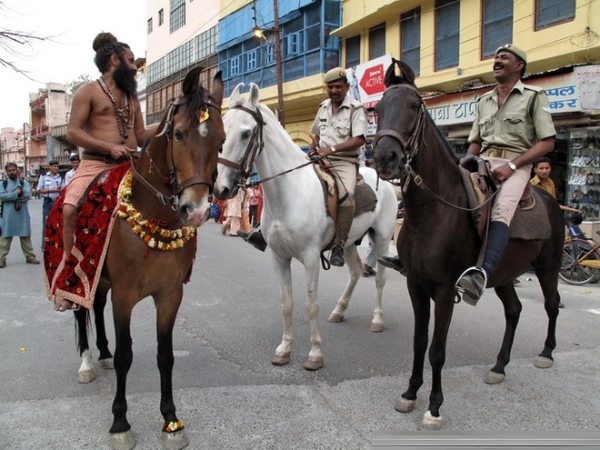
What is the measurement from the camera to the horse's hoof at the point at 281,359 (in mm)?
4328

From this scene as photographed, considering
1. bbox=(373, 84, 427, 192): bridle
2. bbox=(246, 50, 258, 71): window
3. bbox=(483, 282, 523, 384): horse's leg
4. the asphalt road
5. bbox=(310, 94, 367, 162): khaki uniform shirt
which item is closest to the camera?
bbox=(373, 84, 427, 192): bridle

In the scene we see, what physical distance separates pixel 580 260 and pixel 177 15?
98.6 feet

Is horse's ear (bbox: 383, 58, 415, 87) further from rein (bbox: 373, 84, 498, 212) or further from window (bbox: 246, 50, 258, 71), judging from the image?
window (bbox: 246, 50, 258, 71)

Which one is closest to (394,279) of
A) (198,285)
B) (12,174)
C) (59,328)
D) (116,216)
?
(198,285)

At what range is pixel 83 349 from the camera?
4066 millimetres

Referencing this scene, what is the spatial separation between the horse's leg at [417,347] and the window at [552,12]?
10.8 m

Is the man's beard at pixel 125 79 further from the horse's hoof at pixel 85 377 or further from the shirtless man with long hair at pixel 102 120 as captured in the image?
the horse's hoof at pixel 85 377

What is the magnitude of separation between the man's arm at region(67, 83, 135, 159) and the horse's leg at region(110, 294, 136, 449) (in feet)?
3.45

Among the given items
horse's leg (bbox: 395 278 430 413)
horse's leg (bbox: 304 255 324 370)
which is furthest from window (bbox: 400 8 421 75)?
horse's leg (bbox: 395 278 430 413)

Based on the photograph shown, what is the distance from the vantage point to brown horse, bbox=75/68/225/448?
2688mm

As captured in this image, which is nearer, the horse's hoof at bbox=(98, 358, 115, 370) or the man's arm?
the man's arm

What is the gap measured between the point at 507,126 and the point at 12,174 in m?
9.83

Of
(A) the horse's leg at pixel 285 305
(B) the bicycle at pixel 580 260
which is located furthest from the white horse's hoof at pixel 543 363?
(B) the bicycle at pixel 580 260

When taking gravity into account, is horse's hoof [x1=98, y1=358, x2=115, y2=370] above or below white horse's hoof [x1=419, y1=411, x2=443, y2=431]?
above
